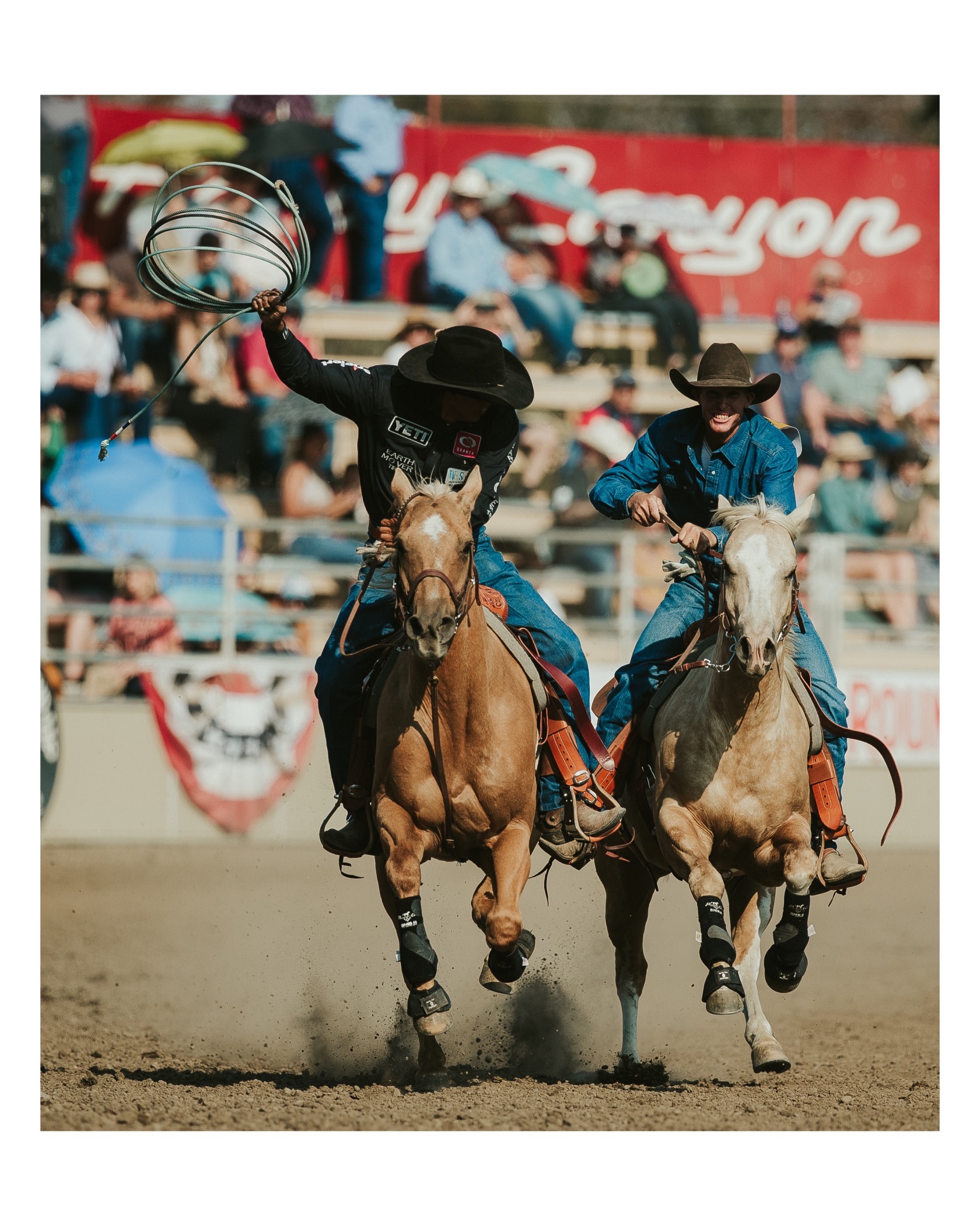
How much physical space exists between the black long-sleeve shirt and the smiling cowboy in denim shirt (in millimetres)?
→ 543

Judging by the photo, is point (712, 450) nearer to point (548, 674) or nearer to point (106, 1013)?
point (548, 674)

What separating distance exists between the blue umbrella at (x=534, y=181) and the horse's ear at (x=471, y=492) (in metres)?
11.7

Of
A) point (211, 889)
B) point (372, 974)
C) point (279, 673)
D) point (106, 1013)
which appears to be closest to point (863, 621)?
point (279, 673)

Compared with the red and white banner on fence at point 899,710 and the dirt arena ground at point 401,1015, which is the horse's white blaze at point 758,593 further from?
the red and white banner on fence at point 899,710

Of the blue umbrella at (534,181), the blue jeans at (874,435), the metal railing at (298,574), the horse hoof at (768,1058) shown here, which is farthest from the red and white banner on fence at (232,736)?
the horse hoof at (768,1058)

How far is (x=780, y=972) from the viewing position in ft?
19.5

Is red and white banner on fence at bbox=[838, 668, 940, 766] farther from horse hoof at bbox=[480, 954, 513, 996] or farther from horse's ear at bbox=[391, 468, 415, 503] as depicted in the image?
horse's ear at bbox=[391, 468, 415, 503]

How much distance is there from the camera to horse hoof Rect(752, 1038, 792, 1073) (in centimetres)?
572

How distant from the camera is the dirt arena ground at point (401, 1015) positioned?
6.09 meters

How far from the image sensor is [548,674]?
6.07m

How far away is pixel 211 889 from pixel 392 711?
18.9 feet

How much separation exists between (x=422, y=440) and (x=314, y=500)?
8.29 meters

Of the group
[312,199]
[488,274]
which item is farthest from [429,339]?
[312,199]

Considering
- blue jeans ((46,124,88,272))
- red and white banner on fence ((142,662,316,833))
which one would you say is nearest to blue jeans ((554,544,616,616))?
red and white banner on fence ((142,662,316,833))
